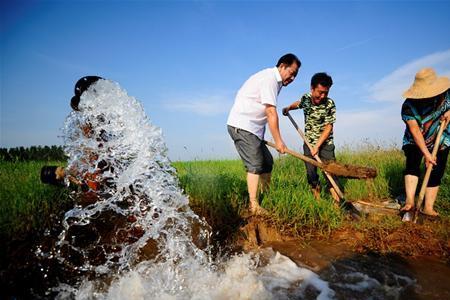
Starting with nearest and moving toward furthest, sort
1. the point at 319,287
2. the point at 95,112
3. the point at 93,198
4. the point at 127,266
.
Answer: the point at 319,287, the point at 127,266, the point at 93,198, the point at 95,112

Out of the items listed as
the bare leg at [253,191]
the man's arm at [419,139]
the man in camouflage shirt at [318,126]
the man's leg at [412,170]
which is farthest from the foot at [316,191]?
the man's arm at [419,139]

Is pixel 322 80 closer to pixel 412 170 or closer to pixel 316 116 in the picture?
pixel 316 116

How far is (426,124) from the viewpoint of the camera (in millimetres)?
4215

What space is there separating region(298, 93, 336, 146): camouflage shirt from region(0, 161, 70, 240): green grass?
346 cm

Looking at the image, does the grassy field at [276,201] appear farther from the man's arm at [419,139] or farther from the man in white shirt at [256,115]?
the man's arm at [419,139]

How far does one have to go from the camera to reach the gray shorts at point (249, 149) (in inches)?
155

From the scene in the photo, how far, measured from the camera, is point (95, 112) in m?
3.60

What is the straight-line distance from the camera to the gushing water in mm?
2756

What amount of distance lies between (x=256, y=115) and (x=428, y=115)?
236 cm

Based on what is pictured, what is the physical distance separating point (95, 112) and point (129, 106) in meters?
0.45

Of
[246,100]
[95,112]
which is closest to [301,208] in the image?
[246,100]

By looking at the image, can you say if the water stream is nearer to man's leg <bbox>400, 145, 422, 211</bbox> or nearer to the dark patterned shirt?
man's leg <bbox>400, 145, 422, 211</bbox>

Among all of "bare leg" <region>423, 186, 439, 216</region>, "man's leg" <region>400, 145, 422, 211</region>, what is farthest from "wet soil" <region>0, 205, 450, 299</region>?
"man's leg" <region>400, 145, 422, 211</region>

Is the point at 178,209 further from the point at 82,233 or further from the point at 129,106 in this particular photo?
the point at 129,106
